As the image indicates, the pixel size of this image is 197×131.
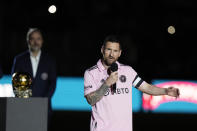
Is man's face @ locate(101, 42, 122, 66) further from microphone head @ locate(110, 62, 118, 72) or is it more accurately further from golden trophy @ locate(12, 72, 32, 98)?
golden trophy @ locate(12, 72, 32, 98)

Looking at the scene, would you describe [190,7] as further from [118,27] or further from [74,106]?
[74,106]

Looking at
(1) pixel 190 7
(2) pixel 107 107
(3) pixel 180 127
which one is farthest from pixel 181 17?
(2) pixel 107 107

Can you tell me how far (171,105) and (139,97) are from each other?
988mm

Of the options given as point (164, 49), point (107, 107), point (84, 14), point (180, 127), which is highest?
point (84, 14)

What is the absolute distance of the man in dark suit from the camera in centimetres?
648

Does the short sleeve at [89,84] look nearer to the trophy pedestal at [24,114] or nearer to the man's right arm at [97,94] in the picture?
the man's right arm at [97,94]

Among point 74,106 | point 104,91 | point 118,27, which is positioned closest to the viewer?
point 104,91

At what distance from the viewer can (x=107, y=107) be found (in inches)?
192

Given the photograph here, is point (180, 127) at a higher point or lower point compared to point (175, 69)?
lower

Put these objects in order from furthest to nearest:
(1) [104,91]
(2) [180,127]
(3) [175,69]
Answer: (3) [175,69] → (2) [180,127] → (1) [104,91]

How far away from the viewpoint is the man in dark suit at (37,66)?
648 cm

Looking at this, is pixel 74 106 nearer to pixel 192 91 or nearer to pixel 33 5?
pixel 192 91

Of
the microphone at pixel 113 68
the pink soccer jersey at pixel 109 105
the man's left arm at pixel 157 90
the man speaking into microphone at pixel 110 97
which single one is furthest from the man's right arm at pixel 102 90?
the man's left arm at pixel 157 90

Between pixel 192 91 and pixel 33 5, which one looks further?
pixel 33 5
